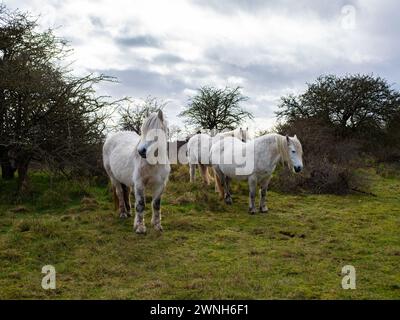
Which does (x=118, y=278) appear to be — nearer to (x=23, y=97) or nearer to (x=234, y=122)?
(x=23, y=97)

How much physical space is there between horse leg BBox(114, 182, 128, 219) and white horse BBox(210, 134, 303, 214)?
102 inches

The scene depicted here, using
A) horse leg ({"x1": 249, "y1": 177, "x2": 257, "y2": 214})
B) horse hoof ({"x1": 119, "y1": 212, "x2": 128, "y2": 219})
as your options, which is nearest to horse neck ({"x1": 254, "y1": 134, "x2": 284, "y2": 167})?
horse leg ({"x1": 249, "y1": 177, "x2": 257, "y2": 214})

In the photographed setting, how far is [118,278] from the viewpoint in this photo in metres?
4.09

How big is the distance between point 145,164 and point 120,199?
1459 mm

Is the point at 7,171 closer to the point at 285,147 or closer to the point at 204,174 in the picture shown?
the point at 204,174

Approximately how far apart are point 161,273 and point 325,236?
9.71 ft

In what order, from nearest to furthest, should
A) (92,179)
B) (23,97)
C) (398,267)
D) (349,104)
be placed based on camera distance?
1. (398,267)
2. (23,97)
3. (92,179)
4. (349,104)

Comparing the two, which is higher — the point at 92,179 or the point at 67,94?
the point at 67,94

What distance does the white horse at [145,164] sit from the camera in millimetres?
5613

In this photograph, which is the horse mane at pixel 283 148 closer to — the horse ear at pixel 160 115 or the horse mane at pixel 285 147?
the horse mane at pixel 285 147

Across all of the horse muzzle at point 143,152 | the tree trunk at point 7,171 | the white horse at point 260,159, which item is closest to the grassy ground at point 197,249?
the white horse at point 260,159

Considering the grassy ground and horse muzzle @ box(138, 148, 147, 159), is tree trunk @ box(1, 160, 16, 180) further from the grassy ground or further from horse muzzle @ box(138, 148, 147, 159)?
horse muzzle @ box(138, 148, 147, 159)
